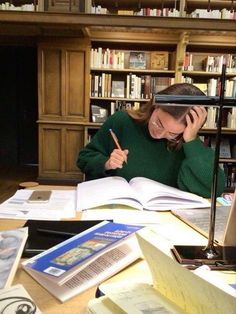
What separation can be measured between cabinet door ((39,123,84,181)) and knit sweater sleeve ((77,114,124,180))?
2358mm

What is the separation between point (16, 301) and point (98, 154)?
1003 mm

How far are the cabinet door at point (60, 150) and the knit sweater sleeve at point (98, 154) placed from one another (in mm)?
2358

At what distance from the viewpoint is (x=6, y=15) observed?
3.39 meters

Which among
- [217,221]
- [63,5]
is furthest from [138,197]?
[63,5]

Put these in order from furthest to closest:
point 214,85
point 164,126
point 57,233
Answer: point 214,85 → point 164,126 → point 57,233

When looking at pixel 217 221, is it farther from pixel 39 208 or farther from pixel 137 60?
pixel 137 60

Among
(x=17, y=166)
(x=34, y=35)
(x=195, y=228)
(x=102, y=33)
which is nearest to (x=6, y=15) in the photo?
(x=34, y=35)

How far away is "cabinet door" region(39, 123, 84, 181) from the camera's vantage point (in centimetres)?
393

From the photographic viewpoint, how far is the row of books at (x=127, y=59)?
3.72 meters

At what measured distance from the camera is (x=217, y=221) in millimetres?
911

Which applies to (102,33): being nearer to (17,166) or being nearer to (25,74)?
(25,74)

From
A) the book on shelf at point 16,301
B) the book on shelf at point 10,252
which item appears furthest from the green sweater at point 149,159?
the book on shelf at point 16,301

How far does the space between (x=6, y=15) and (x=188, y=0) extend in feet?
6.58

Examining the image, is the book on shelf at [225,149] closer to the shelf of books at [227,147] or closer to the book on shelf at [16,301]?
the shelf of books at [227,147]
